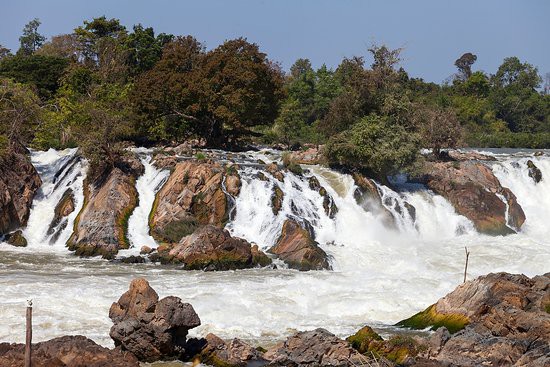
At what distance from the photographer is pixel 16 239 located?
31359mm

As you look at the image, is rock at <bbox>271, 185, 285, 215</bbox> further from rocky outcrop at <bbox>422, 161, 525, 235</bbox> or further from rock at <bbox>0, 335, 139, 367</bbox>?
rock at <bbox>0, 335, 139, 367</bbox>

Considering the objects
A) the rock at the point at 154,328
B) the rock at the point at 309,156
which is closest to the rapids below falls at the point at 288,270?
the rock at the point at 154,328

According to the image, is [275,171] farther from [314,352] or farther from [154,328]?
[154,328]

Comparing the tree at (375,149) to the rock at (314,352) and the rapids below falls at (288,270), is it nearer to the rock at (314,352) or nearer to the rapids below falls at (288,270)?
the rapids below falls at (288,270)

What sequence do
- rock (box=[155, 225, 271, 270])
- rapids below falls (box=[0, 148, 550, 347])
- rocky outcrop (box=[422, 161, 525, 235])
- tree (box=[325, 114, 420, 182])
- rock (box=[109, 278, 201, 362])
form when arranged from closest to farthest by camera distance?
1. rock (box=[109, 278, 201, 362])
2. rapids below falls (box=[0, 148, 550, 347])
3. rock (box=[155, 225, 271, 270])
4. rocky outcrop (box=[422, 161, 525, 235])
5. tree (box=[325, 114, 420, 182])

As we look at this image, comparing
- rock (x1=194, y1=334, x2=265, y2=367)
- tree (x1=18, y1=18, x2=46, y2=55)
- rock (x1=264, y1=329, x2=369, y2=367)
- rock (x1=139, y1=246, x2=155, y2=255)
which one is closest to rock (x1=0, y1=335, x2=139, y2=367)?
rock (x1=194, y1=334, x2=265, y2=367)

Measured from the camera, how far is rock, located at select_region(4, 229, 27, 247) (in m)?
31.2

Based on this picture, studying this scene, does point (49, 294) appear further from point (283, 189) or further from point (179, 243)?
point (283, 189)

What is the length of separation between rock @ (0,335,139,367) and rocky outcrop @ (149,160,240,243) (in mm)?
15146

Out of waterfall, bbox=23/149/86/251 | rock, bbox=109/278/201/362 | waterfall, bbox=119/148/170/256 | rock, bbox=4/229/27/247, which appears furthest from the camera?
waterfall, bbox=23/149/86/251

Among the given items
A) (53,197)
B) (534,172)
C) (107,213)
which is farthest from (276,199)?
(534,172)

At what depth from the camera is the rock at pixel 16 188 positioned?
106ft

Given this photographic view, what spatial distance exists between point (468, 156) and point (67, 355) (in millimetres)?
33785


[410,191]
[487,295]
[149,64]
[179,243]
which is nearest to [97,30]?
[149,64]
